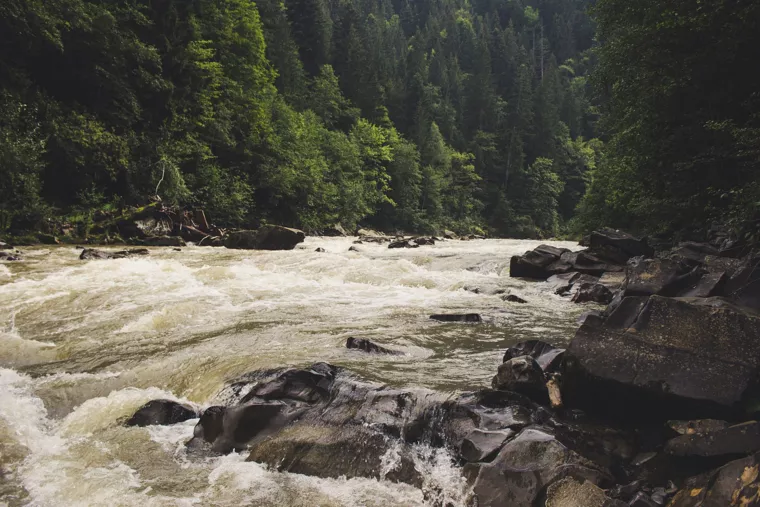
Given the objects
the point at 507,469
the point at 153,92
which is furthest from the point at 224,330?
the point at 153,92

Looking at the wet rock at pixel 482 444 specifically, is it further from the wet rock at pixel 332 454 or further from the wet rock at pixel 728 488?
the wet rock at pixel 728 488

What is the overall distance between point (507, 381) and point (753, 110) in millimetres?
10356

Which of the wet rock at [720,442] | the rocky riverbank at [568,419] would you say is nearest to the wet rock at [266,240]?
the rocky riverbank at [568,419]

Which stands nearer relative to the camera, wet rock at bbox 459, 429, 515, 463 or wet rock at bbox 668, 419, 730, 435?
wet rock at bbox 668, 419, 730, 435

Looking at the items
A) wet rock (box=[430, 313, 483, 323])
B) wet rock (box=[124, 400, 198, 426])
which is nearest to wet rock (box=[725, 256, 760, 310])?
wet rock (box=[430, 313, 483, 323])

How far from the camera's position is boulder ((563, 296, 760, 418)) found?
3.52 metres

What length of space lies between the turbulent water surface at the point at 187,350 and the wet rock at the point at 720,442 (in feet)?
5.40

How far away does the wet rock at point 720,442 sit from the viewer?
2906 mm

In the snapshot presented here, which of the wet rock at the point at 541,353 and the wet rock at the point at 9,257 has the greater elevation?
the wet rock at the point at 541,353

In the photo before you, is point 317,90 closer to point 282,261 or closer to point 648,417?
point 282,261

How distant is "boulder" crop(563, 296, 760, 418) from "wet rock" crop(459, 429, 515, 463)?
2.94 ft

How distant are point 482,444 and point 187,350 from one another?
15.1 feet

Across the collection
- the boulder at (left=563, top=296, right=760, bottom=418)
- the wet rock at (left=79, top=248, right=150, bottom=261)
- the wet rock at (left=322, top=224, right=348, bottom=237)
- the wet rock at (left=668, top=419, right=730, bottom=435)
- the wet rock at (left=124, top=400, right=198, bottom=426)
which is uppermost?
the boulder at (left=563, top=296, right=760, bottom=418)

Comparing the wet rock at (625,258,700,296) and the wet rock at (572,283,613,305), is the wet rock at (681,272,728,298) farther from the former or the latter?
the wet rock at (572,283,613,305)
